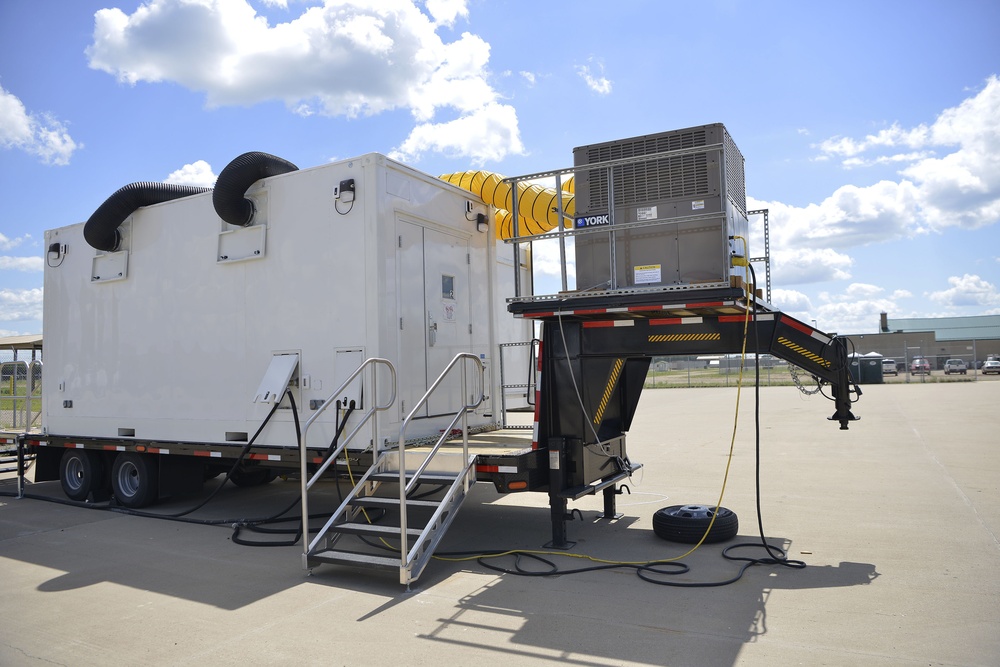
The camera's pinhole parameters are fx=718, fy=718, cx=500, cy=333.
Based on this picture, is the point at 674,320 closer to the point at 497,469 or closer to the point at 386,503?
the point at 497,469

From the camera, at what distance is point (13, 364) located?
1216 centimetres

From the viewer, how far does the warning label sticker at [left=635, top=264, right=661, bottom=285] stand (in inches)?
247

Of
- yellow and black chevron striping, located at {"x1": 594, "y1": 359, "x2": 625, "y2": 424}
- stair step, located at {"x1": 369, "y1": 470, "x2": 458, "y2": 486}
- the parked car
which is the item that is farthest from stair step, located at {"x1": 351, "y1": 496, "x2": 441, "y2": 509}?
the parked car

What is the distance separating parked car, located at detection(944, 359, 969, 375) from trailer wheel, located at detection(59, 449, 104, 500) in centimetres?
4437

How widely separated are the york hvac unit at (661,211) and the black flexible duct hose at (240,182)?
12.1 ft

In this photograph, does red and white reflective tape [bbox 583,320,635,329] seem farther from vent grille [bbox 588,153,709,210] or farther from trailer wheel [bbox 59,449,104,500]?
trailer wheel [bbox 59,449,104,500]

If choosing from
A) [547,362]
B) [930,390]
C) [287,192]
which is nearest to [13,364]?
[287,192]

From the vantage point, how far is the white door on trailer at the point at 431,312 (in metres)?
7.58

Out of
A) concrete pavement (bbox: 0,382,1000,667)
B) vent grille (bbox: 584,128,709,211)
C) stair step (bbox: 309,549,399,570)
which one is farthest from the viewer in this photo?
vent grille (bbox: 584,128,709,211)

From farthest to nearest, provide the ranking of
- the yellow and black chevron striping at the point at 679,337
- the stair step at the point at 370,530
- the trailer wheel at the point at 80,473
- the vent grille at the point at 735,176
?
the trailer wheel at the point at 80,473 < the yellow and black chevron striping at the point at 679,337 < the vent grille at the point at 735,176 < the stair step at the point at 370,530

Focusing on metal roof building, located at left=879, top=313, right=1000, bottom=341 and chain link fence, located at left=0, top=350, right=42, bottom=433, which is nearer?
chain link fence, located at left=0, top=350, right=42, bottom=433

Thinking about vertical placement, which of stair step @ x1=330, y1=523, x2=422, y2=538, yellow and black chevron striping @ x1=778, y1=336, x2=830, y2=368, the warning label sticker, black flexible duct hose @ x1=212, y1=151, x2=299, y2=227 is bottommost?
stair step @ x1=330, y1=523, x2=422, y2=538

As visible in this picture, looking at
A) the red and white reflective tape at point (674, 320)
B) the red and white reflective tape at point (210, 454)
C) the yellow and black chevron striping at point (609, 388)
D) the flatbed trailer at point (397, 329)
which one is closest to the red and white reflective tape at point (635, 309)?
the flatbed trailer at point (397, 329)

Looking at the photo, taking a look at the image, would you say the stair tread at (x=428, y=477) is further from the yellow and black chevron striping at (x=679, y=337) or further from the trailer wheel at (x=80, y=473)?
the trailer wheel at (x=80, y=473)
